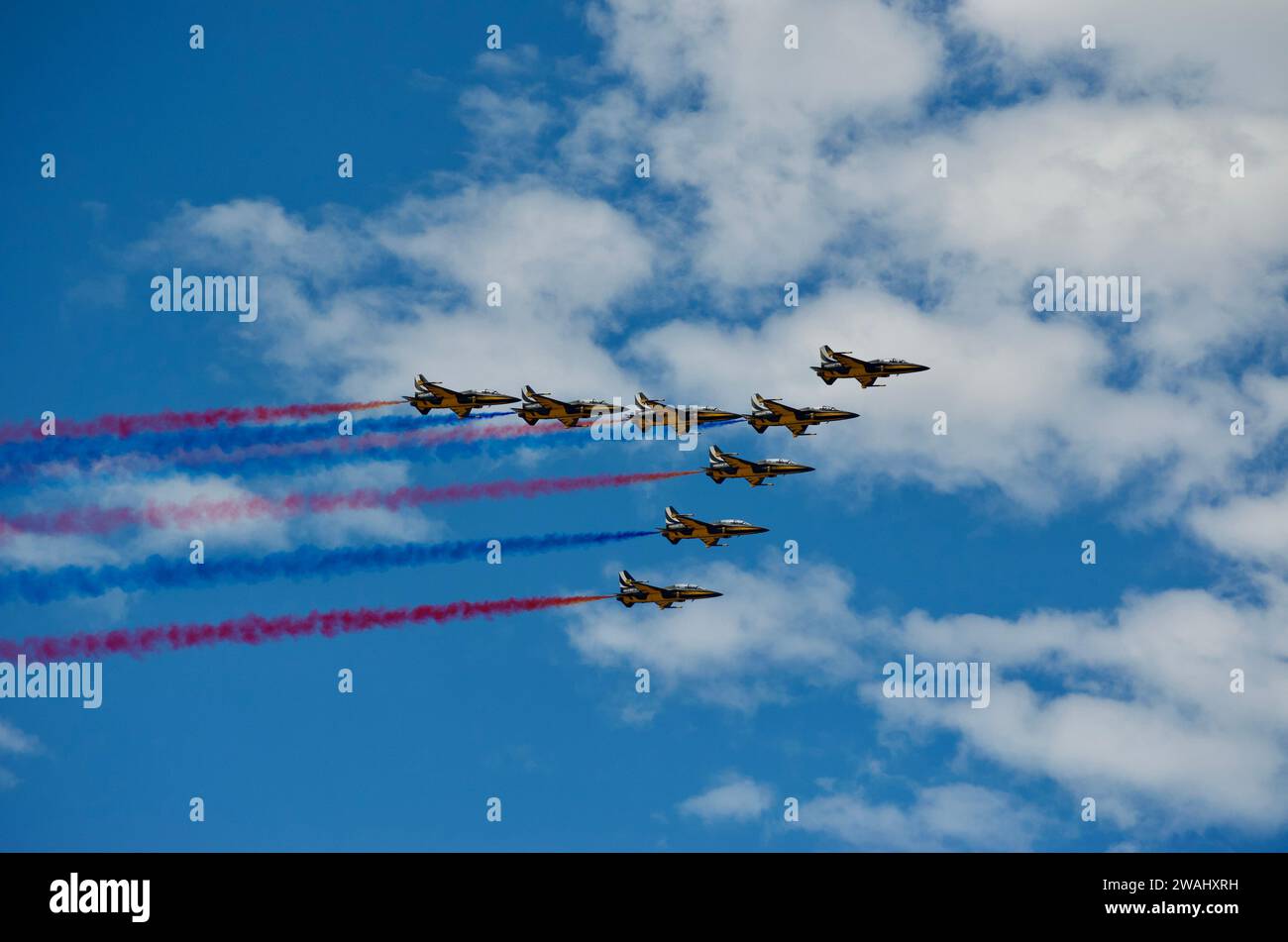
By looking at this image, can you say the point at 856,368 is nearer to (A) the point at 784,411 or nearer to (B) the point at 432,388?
(A) the point at 784,411

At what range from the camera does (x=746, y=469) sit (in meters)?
171

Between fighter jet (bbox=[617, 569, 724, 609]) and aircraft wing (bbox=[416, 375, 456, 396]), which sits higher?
aircraft wing (bbox=[416, 375, 456, 396])

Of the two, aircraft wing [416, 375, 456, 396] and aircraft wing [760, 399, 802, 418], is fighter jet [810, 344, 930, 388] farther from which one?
aircraft wing [416, 375, 456, 396]

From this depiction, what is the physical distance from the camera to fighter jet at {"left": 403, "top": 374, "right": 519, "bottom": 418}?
17150cm

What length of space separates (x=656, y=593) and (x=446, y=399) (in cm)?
1949

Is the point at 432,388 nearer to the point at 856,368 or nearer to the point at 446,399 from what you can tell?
the point at 446,399

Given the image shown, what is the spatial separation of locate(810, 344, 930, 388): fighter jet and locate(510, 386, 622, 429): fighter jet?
567 inches

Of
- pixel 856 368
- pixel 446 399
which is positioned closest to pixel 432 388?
pixel 446 399

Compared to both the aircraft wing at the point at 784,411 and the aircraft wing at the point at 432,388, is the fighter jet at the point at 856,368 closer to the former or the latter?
the aircraft wing at the point at 784,411

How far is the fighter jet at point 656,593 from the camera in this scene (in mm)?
171125

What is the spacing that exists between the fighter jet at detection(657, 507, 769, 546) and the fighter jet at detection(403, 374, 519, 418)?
13.8 m

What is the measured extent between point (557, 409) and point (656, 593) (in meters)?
14.2
